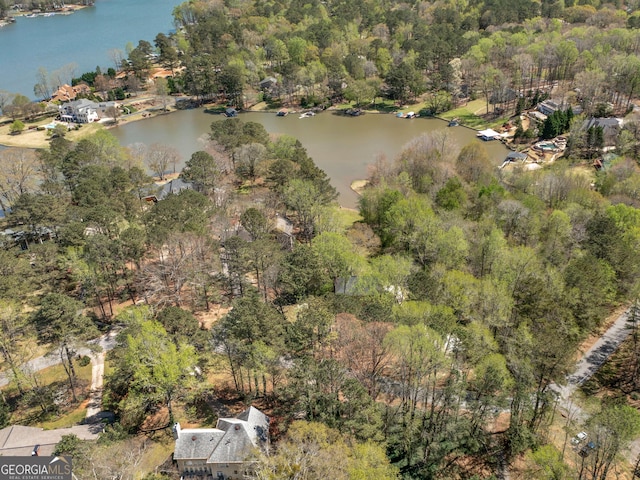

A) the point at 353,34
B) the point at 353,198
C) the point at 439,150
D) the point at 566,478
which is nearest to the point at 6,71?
the point at 353,34

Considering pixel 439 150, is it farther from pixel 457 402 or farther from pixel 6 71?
pixel 6 71

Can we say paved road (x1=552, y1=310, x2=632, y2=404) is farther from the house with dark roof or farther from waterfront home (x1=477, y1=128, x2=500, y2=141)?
waterfront home (x1=477, y1=128, x2=500, y2=141)

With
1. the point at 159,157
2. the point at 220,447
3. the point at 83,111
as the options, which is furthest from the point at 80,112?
the point at 220,447

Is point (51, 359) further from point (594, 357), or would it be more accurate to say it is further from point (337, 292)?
point (594, 357)

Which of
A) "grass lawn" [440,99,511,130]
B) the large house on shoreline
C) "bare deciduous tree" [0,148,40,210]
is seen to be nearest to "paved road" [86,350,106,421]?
"bare deciduous tree" [0,148,40,210]

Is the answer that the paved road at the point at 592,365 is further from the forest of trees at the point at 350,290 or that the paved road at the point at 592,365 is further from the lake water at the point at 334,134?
the lake water at the point at 334,134
